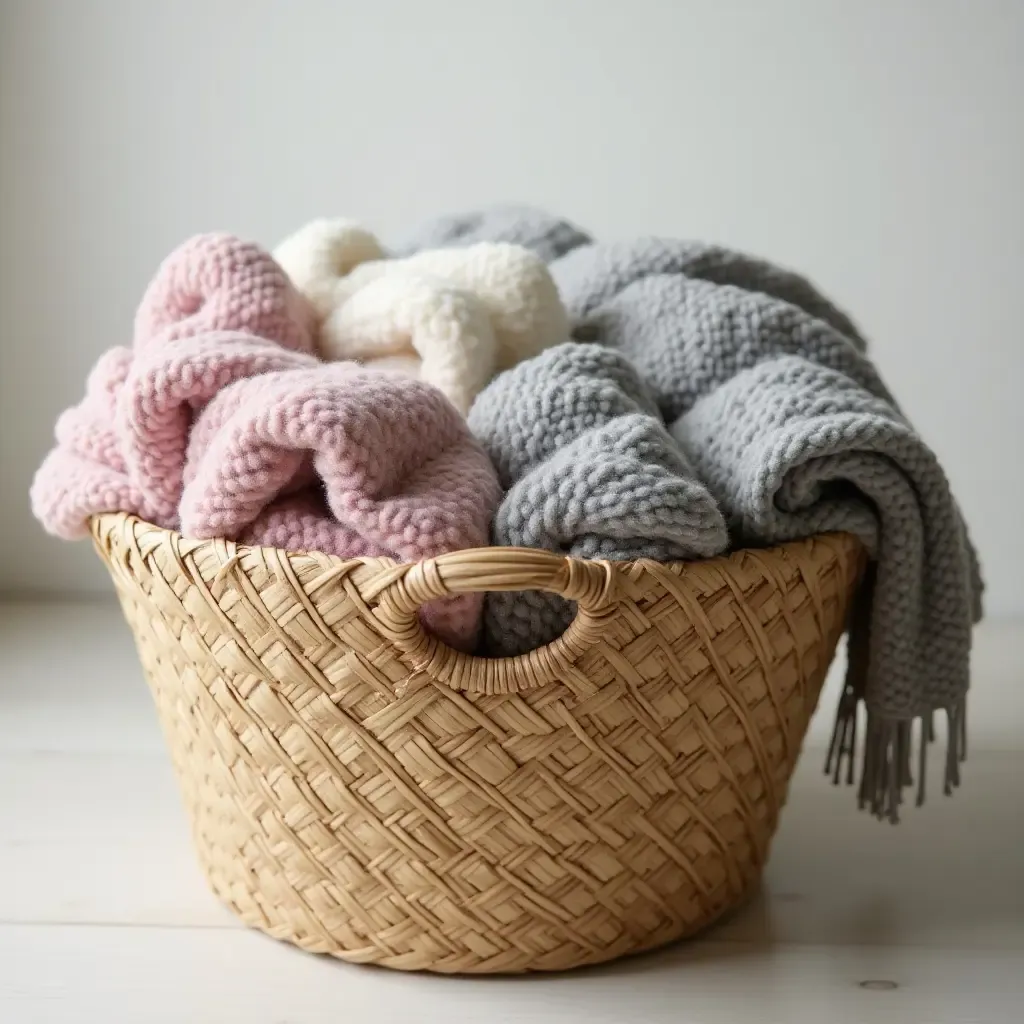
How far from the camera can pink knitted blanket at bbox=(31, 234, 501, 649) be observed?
65 cm

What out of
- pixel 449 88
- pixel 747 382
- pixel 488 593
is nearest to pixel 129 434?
pixel 488 593

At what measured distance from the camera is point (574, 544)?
0.68 metres

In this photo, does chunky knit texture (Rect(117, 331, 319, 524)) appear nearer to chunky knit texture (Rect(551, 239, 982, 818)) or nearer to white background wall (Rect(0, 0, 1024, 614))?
chunky knit texture (Rect(551, 239, 982, 818))

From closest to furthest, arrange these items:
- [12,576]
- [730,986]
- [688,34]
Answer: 1. [730,986]
2. [688,34]
3. [12,576]

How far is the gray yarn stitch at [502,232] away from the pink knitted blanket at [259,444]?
260 mm

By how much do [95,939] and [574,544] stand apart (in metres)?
0.40

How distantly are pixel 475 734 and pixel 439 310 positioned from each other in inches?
10.9

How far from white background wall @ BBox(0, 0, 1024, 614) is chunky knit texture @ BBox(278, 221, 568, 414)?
1.94 ft

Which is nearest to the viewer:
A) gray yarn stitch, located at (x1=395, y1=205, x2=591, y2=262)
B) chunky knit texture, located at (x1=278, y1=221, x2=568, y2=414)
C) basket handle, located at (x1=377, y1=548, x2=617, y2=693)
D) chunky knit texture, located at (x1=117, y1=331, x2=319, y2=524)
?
basket handle, located at (x1=377, y1=548, x2=617, y2=693)

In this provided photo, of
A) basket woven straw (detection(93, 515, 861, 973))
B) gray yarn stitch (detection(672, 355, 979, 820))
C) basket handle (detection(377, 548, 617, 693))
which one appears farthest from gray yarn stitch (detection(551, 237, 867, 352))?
basket handle (detection(377, 548, 617, 693))

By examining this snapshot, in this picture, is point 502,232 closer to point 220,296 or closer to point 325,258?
point 325,258

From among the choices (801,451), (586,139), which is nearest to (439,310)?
(801,451)

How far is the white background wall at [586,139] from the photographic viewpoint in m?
1.43

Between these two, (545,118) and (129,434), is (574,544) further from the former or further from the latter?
(545,118)
